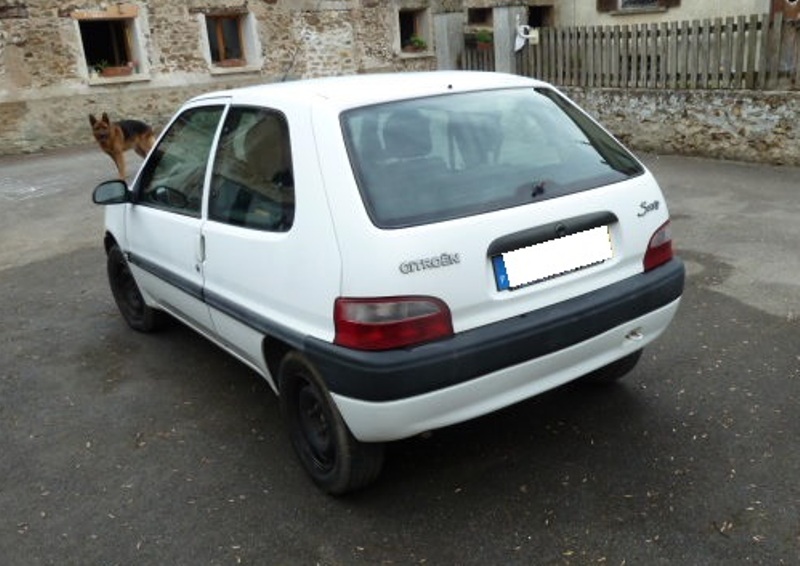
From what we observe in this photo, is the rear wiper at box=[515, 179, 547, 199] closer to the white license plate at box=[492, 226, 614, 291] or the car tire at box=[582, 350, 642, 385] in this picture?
the white license plate at box=[492, 226, 614, 291]

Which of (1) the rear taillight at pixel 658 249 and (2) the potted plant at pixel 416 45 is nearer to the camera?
(1) the rear taillight at pixel 658 249

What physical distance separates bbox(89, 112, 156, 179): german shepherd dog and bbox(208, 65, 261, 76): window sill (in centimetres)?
587

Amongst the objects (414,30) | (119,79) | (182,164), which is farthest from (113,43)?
(182,164)

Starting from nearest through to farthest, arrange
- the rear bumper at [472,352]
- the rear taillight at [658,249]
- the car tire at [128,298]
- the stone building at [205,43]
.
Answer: the rear bumper at [472,352]
the rear taillight at [658,249]
the car tire at [128,298]
the stone building at [205,43]

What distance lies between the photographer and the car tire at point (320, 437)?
2842 mm

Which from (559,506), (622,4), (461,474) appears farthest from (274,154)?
(622,4)

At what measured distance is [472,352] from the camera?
258cm

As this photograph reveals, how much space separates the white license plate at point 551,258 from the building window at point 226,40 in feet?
51.0

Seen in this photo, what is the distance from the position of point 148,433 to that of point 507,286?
210cm

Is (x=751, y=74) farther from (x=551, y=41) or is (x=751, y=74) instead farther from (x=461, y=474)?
(x=461, y=474)

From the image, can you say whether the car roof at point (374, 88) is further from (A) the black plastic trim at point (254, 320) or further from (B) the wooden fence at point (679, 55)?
(B) the wooden fence at point (679, 55)

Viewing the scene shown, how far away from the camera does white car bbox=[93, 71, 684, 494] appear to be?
2559 mm

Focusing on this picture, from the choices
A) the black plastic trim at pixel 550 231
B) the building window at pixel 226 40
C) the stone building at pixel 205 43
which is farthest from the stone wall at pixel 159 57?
the black plastic trim at pixel 550 231

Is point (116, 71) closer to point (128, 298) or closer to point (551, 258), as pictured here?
point (128, 298)
